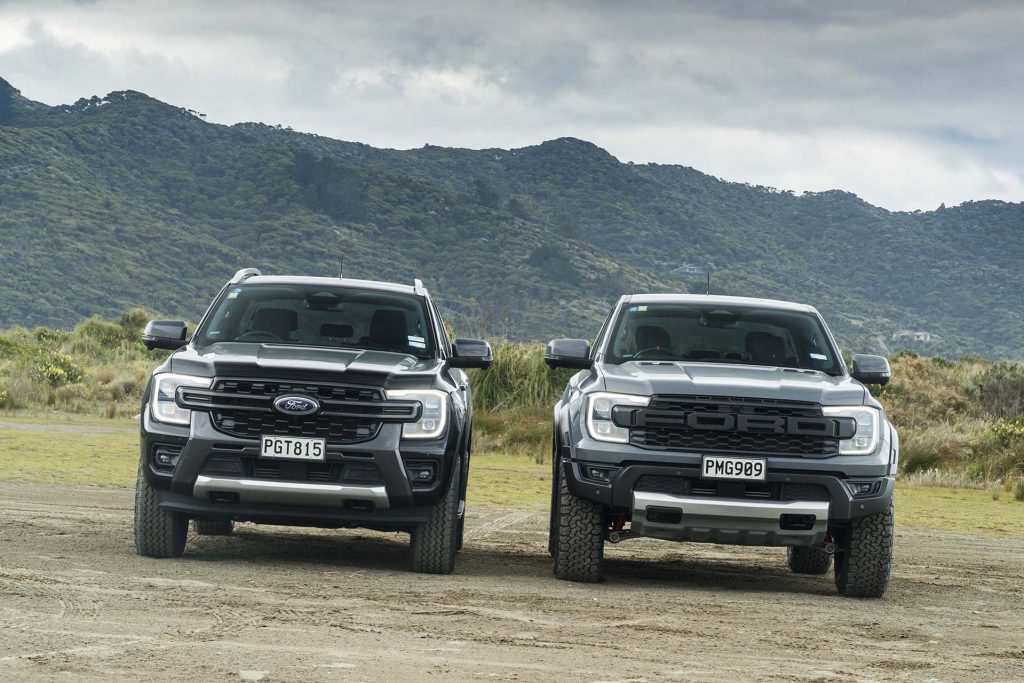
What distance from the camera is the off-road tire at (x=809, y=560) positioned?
11562mm

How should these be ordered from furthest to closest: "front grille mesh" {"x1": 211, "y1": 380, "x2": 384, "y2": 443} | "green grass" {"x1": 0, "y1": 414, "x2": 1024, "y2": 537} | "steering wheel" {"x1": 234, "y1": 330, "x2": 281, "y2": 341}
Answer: "green grass" {"x1": 0, "y1": 414, "x2": 1024, "y2": 537} → "steering wheel" {"x1": 234, "y1": 330, "x2": 281, "y2": 341} → "front grille mesh" {"x1": 211, "y1": 380, "x2": 384, "y2": 443}

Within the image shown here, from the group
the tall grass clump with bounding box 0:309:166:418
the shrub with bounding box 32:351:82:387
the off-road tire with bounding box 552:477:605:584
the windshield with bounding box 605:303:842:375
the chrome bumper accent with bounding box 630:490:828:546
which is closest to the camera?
the chrome bumper accent with bounding box 630:490:828:546

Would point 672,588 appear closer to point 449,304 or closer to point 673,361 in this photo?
point 673,361

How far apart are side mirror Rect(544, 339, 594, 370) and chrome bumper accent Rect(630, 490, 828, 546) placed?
164 centimetres

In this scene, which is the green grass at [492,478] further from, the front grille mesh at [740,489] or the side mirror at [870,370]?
Result: the front grille mesh at [740,489]

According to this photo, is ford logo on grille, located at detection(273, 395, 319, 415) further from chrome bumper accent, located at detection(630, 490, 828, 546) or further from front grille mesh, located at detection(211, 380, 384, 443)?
chrome bumper accent, located at detection(630, 490, 828, 546)

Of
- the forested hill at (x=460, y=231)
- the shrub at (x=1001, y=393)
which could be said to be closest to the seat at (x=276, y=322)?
the shrub at (x=1001, y=393)

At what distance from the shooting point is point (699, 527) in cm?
918

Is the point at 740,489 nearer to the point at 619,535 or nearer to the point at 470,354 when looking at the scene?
the point at 619,535

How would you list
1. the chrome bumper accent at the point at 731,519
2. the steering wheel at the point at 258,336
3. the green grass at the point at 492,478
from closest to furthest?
the chrome bumper accent at the point at 731,519 → the steering wheel at the point at 258,336 → the green grass at the point at 492,478

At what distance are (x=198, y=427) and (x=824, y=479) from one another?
3.71 m

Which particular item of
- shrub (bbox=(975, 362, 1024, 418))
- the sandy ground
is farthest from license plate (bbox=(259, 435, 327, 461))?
shrub (bbox=(975, 362, 1024, 418))

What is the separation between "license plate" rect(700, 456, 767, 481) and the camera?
9219 mm

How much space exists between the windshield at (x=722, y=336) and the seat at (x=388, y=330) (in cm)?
147
